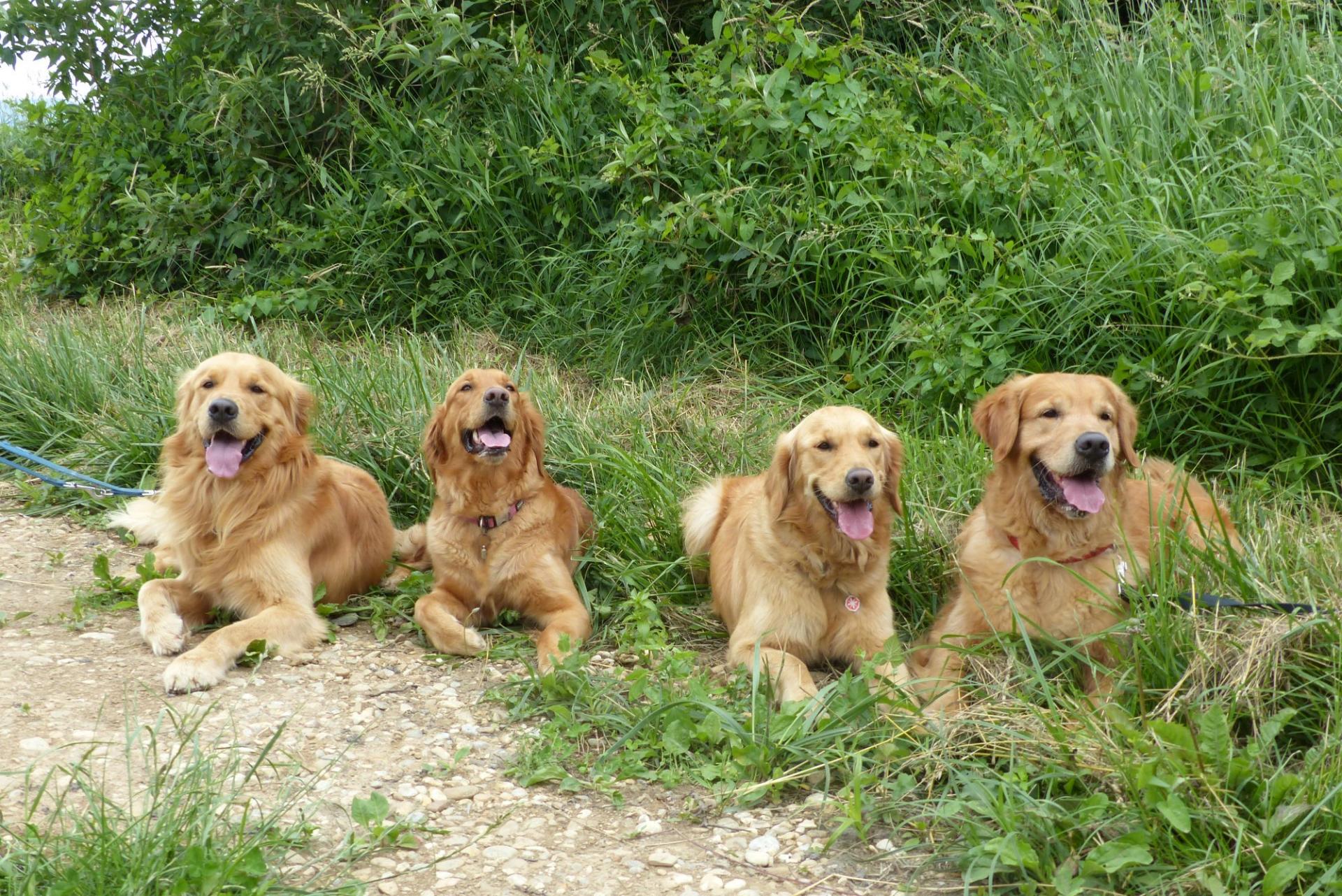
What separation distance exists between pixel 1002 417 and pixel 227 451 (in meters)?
2.83

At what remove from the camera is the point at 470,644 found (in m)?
4.52

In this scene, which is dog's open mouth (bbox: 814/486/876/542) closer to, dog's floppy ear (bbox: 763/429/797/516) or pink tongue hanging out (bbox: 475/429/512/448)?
dog's floppy ear (bbox: 763/429/797/516)

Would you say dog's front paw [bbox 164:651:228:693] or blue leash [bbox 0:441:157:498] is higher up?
blue leash [bbox 0:441:157:498]

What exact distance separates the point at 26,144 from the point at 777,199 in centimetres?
778

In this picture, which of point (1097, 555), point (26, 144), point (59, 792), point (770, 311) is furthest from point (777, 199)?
point (26, 144)

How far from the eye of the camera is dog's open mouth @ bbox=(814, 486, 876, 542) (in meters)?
4.19

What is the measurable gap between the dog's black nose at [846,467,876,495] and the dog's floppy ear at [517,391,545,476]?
1.45m

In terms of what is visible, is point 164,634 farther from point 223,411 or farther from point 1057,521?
point 1057,521

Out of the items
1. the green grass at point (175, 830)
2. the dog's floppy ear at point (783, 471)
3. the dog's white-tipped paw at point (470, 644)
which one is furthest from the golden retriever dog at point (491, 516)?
the green grass at point (175, 830)

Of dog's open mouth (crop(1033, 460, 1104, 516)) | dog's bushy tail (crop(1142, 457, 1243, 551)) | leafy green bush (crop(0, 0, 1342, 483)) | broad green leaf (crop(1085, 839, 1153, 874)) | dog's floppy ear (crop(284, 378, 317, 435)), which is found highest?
leafy green bush (crop(0, 0, 1342, 483))

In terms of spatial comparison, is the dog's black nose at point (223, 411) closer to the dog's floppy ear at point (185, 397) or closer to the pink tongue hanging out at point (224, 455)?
the pink tongue hanging out at point (224, 455)

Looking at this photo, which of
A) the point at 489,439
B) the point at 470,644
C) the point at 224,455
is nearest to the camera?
the point at 470,644

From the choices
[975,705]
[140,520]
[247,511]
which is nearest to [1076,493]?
[975,705]

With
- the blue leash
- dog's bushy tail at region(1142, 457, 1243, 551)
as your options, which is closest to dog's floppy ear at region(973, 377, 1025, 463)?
dog's bushy tail at region(1142, 457, 1243, 551)
